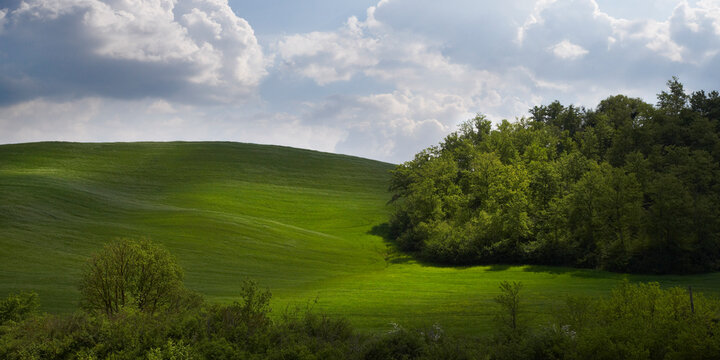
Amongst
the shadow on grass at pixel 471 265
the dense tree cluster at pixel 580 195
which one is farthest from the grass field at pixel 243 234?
the dense tree cluster at pixel 580 195

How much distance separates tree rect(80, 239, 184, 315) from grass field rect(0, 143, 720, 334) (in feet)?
29.1

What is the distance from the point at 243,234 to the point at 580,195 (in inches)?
1418

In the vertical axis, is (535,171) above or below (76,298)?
above

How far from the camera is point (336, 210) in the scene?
82000 mm

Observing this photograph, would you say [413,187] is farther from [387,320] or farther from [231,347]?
[231,347]

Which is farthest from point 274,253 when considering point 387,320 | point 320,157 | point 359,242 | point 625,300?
point 320,157

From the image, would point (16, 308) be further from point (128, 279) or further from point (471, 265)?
point (471, 265)

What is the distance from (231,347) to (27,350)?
6.09 metres

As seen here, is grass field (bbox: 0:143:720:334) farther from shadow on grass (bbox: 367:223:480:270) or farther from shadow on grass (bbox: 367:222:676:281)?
shadow on grass (bbox: 367:223:480:270)

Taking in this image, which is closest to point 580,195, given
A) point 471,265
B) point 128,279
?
point 471,265

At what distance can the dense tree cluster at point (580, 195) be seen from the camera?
150 ft

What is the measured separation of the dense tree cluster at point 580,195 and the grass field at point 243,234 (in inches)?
138

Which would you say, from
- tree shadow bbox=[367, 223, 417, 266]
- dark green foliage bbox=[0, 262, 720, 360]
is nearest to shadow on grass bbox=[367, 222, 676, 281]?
tree shadow bbox=[367, 223, 417, 266]

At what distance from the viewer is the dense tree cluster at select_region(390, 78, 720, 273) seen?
45656mm
